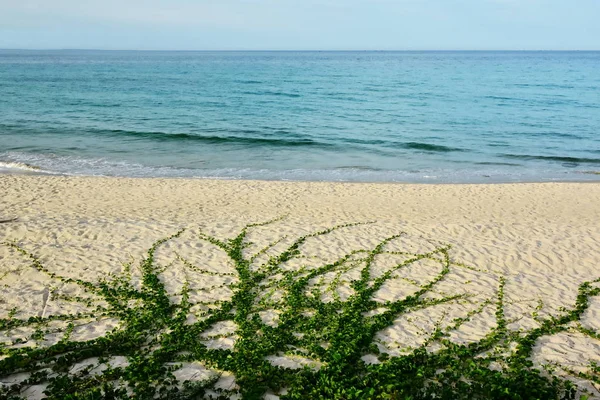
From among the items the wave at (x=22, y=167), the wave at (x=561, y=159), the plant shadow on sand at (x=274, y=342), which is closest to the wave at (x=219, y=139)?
the wave at (x=22, y=167)

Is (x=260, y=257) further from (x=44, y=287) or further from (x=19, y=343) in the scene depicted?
(x=19, y=343)

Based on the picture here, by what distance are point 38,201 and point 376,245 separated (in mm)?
10549

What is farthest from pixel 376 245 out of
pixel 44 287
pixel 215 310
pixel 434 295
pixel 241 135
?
pixel 241 135

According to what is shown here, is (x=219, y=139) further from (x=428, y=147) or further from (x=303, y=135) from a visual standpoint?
(x=428, y=147)

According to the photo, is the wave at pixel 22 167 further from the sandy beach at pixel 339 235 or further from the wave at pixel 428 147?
the wave at pixel 428 147

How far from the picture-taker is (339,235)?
1300 cm

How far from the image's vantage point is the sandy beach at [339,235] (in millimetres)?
8953

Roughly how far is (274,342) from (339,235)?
5.39 metres

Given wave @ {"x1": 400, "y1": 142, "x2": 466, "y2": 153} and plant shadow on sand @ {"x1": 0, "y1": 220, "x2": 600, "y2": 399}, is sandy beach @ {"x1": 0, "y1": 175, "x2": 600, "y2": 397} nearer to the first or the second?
plant shadow on sand @ {"x1": 0, "y1": 220, "x2": 600, "y2": 399}

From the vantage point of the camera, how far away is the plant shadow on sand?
6.81 metres

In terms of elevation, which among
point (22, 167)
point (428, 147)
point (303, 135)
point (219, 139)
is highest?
point (303, 135)

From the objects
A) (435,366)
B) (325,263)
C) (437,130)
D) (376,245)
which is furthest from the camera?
(437,130)

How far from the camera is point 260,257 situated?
11.5 metres

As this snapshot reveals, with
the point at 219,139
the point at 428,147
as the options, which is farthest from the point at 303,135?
the point at 428,147
